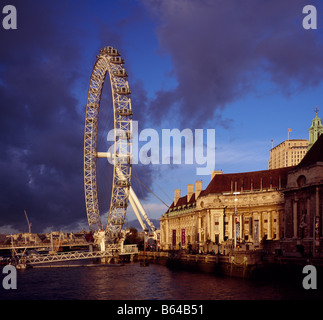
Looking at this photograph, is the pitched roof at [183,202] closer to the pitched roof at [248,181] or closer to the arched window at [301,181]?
the pitched roof at [248,181]

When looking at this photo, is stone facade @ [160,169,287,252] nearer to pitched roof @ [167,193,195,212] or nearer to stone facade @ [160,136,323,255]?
stone facade @ [160,136,323,255]

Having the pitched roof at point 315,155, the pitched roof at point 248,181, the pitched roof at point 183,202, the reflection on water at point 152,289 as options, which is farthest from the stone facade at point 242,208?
the reflection on water at point 152,289

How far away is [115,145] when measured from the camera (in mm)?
84562

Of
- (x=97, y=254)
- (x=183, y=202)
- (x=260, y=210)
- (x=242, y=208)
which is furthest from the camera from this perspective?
(x=183, y=202)

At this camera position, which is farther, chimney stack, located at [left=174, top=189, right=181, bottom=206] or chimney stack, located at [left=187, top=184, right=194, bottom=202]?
chimney stack, located at [left=174, top=189, right=181, bottom=206]

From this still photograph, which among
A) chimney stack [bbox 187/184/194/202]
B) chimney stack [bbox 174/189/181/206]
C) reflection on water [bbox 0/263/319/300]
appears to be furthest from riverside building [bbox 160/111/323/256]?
reflection on water [bbox 0/263/319/300]

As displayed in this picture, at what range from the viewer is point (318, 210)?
215ft

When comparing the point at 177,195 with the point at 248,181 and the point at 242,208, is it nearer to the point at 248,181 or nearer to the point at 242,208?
the point at 248,181

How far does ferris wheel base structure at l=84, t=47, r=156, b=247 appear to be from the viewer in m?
83.3

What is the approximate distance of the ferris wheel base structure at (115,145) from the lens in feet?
273

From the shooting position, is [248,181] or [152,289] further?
[248,181]

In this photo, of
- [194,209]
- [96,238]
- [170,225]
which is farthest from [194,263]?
[170,225]

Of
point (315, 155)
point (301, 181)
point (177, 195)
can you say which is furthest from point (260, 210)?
point (177, 195)
